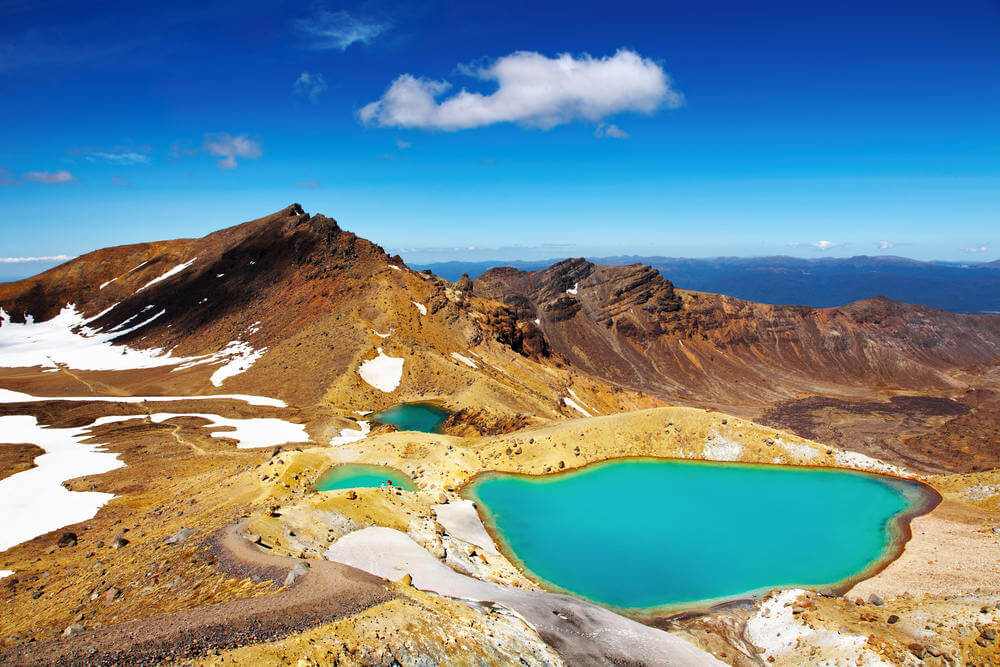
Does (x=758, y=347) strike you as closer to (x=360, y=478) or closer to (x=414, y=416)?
(x=414, y=416)

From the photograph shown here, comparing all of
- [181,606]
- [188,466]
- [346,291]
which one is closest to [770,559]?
[181,606]

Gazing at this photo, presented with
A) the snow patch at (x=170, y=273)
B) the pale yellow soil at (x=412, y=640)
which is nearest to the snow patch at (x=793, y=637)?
the pale yellow soil at (x=412, y=640)

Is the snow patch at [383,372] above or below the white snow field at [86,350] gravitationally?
below

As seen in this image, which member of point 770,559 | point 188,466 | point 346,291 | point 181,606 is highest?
point 346,291

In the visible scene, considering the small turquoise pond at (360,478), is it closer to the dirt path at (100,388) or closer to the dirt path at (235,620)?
the dirt path at (235,620)

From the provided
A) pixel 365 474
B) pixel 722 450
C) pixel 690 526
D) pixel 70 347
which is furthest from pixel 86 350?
pixel 722 450

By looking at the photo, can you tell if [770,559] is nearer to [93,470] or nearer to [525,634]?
[525,634]

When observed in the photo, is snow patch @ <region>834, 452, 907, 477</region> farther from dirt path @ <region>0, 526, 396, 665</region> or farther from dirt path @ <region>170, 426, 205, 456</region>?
dirt path @ <region>170, 426, 205, 456</region>
